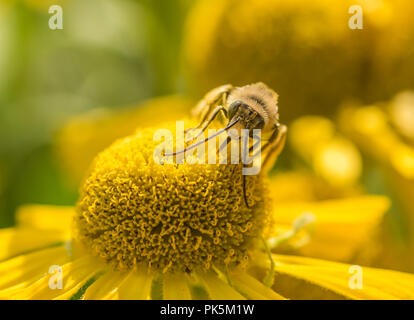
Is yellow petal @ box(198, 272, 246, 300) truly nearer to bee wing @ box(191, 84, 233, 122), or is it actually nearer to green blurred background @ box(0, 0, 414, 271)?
bee wing @ box(191, 84, 233, 122)

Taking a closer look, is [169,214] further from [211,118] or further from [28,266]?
[28,266]

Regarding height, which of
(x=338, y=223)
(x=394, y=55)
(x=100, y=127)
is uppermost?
(x=394, y=55)

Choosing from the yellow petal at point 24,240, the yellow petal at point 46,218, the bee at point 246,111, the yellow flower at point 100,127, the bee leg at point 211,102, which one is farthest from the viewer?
the yellow flower at point 100,127

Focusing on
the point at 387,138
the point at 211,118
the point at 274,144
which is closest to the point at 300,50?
the point at 387,138

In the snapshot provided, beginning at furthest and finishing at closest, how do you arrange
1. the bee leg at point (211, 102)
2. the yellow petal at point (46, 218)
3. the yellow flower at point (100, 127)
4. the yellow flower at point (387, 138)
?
1. the yellow flower at point (100, 127)
2. the yellow flower at point (387, 138)
3. the yellow petal at point (46, 218)
4. the bee leg at point (211, 102)

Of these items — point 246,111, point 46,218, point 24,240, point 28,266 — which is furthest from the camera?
point 46,218

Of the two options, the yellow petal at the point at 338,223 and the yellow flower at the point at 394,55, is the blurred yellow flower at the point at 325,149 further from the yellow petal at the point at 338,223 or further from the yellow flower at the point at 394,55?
the yellow petal at the point at 338,223

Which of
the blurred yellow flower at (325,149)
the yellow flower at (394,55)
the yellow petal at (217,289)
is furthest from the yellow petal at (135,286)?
the yellow flower at (394,55)
